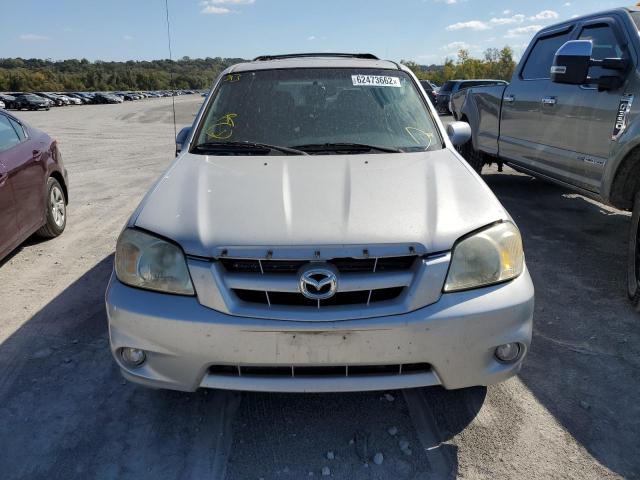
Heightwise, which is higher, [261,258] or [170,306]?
[261,258]

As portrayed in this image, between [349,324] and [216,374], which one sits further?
[216,374]

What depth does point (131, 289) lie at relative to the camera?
2.13 metres

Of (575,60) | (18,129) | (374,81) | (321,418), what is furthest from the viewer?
(18,129)

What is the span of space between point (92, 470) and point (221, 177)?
1.44 m

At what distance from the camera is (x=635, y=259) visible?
351 centimetres

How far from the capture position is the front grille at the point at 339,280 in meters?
1.99

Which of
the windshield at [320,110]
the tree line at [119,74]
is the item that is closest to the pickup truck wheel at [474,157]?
the windshield at [320,110]

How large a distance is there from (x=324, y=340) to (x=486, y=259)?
30.1 inches

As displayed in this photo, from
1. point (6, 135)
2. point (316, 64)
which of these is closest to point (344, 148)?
point (316, 64)

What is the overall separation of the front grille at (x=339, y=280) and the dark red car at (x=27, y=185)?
9.52ft

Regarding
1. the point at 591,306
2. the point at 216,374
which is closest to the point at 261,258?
the point at 216,374

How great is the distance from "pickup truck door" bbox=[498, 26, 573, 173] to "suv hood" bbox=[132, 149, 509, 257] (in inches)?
104

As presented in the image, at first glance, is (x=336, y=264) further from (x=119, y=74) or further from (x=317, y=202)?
Result: (x=119, y=74)

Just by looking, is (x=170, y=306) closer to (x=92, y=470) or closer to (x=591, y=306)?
(x=92, y=470)
